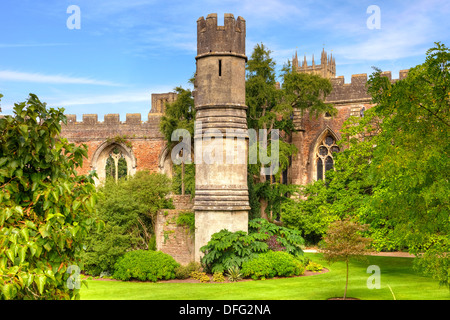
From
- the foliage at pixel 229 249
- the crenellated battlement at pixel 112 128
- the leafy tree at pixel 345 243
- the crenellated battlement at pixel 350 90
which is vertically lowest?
the foliage at pixel 229 249

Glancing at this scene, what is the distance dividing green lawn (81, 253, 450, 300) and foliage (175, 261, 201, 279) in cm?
119

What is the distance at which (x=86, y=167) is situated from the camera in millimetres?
35188

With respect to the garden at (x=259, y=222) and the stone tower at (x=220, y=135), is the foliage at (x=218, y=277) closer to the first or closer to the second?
the garden at (x=259, y=222)

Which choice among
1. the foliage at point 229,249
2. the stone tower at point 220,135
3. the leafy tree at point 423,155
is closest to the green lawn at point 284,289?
the foliage at point 229,249

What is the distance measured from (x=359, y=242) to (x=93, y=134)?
23.4 meters

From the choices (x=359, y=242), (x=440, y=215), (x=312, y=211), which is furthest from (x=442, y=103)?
(x=312, y=211)

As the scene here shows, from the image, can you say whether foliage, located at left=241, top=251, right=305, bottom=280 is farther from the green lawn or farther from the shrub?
the shrub

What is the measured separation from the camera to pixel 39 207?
6.05 meters

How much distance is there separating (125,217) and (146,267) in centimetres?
317

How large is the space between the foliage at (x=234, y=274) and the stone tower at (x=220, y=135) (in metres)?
1.57

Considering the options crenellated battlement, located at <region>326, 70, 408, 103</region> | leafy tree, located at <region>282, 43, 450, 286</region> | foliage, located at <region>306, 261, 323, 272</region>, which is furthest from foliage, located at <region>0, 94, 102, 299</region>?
crenellated battlement, located at <region>326, 70, 408, 103</region>

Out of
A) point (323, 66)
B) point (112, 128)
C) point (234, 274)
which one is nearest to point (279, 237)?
point (234, 274)

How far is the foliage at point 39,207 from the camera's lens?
5.32m

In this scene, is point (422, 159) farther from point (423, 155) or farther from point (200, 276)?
point (200, 276)
